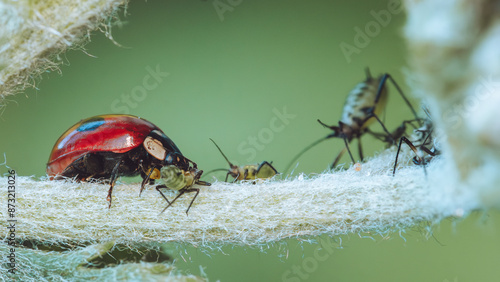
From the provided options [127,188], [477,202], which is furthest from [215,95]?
[477,202]

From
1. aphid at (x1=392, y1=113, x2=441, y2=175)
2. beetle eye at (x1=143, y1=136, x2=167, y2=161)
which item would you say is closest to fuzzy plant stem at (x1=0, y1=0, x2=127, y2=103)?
beetle eye at (x1=143, y1=136, x2=167, y2=161)

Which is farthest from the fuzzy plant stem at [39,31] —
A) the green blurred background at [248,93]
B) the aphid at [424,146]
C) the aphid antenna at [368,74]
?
the aphid antenna at [368,74]

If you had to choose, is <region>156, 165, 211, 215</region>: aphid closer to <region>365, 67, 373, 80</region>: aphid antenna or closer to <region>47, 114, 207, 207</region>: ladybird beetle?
<region>47, 114, 207, 207</region>: ladybird beetle

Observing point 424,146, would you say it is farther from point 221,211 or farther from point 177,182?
point 177,182

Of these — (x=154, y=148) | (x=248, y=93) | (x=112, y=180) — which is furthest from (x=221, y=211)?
(x=248, y=93)

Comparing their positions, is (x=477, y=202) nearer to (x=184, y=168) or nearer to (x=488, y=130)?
(x=488, y=130)

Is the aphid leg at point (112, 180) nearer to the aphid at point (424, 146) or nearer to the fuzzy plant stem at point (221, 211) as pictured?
the fuzzy plant stem at point (221, 211)

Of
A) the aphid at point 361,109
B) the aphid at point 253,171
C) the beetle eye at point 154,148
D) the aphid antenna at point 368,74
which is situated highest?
the aphid antenna at point 368,74
